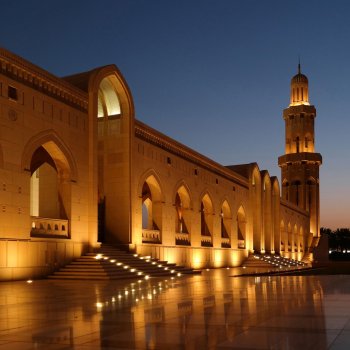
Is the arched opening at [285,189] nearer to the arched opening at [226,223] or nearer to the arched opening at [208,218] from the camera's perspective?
the arched opening at [226,223]

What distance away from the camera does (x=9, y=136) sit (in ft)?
50.7

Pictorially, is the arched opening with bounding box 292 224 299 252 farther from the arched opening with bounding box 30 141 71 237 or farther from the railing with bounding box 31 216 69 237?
the railing with bounding box 31 216 69 237

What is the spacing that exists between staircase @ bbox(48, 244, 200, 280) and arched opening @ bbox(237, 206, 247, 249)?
1559 cm

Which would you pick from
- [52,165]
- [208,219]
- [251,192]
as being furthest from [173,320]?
[251,192]

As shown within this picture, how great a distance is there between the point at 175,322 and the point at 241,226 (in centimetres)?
3150

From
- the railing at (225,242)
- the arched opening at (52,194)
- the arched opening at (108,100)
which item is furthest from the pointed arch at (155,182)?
the railing at (225,242)

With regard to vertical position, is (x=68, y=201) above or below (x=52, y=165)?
below

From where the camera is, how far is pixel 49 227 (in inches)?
690

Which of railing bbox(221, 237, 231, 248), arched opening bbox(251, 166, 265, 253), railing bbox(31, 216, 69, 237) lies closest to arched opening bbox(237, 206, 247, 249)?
arched opening bbox(251, 166, 265, 253)

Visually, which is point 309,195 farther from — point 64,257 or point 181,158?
point 64,257

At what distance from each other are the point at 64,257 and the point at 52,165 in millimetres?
4685

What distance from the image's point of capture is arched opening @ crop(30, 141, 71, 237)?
1736 cm

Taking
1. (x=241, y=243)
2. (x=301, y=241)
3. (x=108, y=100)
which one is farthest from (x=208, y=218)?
(x=301, y=241)

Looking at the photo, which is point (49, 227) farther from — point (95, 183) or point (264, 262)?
point (264, 262)
